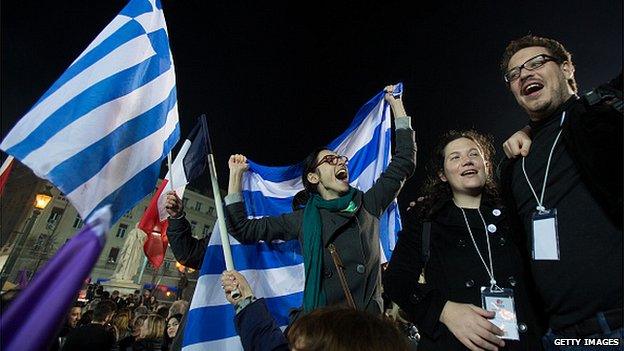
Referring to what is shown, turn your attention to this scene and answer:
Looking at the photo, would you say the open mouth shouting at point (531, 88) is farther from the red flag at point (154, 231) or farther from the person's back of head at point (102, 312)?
the person's back of head at point (102, 312)

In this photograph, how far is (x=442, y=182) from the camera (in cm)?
304

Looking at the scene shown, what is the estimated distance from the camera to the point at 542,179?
84.7 inches

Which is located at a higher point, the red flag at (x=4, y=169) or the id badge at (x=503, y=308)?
the red flag at (x=4, y=169)

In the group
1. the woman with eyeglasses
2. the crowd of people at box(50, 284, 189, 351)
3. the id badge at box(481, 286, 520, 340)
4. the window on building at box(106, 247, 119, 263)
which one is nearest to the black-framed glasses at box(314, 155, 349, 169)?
the woman with eyeglasses

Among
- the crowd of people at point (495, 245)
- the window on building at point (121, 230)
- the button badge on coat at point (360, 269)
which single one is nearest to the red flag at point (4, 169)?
the crowd of people at point (495, 245)

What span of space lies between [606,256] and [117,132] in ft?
11.7

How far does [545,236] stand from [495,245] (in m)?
0.33

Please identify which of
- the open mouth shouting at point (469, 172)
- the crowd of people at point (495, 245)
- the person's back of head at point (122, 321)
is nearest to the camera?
the crowd of people at point (495, 245)

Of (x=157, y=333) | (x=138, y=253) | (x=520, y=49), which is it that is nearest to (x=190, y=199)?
(x=138, y=253)

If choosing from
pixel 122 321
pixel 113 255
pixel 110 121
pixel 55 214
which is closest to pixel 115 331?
pixel 122 321

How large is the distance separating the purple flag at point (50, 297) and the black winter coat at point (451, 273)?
1.88m

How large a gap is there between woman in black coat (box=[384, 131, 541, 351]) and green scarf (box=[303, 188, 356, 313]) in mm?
667

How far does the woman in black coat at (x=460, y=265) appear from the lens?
1982 mm

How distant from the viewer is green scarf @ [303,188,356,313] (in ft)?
9.43
